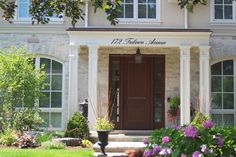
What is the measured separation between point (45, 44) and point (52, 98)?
1.93 m

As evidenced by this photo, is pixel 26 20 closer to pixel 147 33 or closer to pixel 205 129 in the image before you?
pixel 147 33

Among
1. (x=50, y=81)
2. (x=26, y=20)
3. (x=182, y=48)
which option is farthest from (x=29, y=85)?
(x=182, y=48)

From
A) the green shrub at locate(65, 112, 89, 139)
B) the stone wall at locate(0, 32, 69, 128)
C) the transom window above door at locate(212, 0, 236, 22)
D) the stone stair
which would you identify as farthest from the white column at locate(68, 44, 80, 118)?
the transom window above door at locate(212, 0, 236, 22)

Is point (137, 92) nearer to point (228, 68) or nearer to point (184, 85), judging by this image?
point (184, 85)

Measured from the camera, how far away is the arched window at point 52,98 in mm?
14648

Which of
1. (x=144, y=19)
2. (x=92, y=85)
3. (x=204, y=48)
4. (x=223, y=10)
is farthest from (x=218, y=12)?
(x=92, y=85)

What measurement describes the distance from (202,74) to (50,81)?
17.3 feet

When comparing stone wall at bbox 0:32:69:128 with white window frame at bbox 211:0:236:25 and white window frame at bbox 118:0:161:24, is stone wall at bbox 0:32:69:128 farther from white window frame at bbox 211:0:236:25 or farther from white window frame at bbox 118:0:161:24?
white window frame at bbox 211:0:236:25

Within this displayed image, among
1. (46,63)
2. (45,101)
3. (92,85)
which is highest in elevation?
(46,63)

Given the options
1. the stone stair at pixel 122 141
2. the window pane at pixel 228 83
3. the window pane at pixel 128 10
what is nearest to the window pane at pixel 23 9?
the window pane at pixel 128 10

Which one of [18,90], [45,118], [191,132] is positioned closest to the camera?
[191,132]

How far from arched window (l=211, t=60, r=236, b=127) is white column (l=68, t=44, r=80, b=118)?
4.93 m

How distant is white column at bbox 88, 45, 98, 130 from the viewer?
42.9ft

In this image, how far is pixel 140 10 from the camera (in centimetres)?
1510
